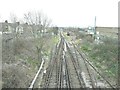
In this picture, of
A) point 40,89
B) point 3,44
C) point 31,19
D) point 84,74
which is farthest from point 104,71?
point 31,19

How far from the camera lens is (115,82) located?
1542 centimetres

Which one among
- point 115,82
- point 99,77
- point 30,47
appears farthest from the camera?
point 30,47

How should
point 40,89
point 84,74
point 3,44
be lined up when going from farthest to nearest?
point 3,44
point 84,74
point 40,89

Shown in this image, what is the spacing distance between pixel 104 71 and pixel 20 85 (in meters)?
8.00

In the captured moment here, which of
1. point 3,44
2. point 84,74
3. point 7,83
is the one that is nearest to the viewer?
point 7,83

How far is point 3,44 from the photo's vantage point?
21219 mm

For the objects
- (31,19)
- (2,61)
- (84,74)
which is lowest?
(84,74)

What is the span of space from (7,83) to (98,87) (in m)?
5.07

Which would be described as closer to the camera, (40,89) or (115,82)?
(40,89)

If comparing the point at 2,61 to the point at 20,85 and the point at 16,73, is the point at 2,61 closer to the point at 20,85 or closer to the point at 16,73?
the point at 16,73

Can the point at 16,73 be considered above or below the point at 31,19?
below

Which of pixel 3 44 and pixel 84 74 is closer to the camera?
pixel 84 74

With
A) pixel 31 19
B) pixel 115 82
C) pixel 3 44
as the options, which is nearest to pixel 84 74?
pixel 115 82

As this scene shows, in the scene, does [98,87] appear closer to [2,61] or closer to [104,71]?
[104,71]
